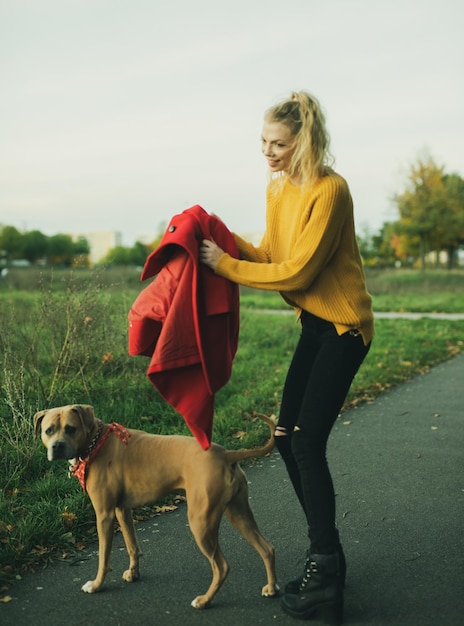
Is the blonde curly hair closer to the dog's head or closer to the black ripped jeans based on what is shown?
the black ripped jeans

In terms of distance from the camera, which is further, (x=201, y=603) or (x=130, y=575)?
(x=130, y=575)

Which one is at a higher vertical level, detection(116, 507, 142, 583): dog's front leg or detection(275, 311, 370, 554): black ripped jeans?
detection(275, 311, 370, 554): black ripped jeans

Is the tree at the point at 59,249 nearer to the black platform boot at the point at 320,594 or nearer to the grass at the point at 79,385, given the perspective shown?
the grass at the point at 79,385

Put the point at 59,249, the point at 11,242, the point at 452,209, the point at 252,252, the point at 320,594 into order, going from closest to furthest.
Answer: the point at 320,594 < the point at 252,252 < the point at 452,209 < the point at 11,242 < the point at 59,249

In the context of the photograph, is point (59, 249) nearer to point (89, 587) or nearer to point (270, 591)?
point (89, 587)

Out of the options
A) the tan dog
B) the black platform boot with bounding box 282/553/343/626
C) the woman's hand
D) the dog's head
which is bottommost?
the black platform boot with bounding box 282/553/343/626

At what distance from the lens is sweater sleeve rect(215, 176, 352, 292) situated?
338cm

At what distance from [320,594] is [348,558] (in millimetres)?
888

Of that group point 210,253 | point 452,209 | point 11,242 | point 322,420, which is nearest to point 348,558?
point 322,420

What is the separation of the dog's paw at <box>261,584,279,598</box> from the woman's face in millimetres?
2252

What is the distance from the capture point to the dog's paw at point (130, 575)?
397 cm

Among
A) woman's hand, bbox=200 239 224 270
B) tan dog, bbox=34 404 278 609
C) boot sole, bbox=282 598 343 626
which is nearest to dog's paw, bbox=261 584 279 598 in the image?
tan dog, bbox=34 404 278 609

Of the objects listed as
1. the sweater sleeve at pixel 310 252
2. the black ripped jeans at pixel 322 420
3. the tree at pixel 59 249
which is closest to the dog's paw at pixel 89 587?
the black ripped jeans at pixel 322 420

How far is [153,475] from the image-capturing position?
12.1ft
